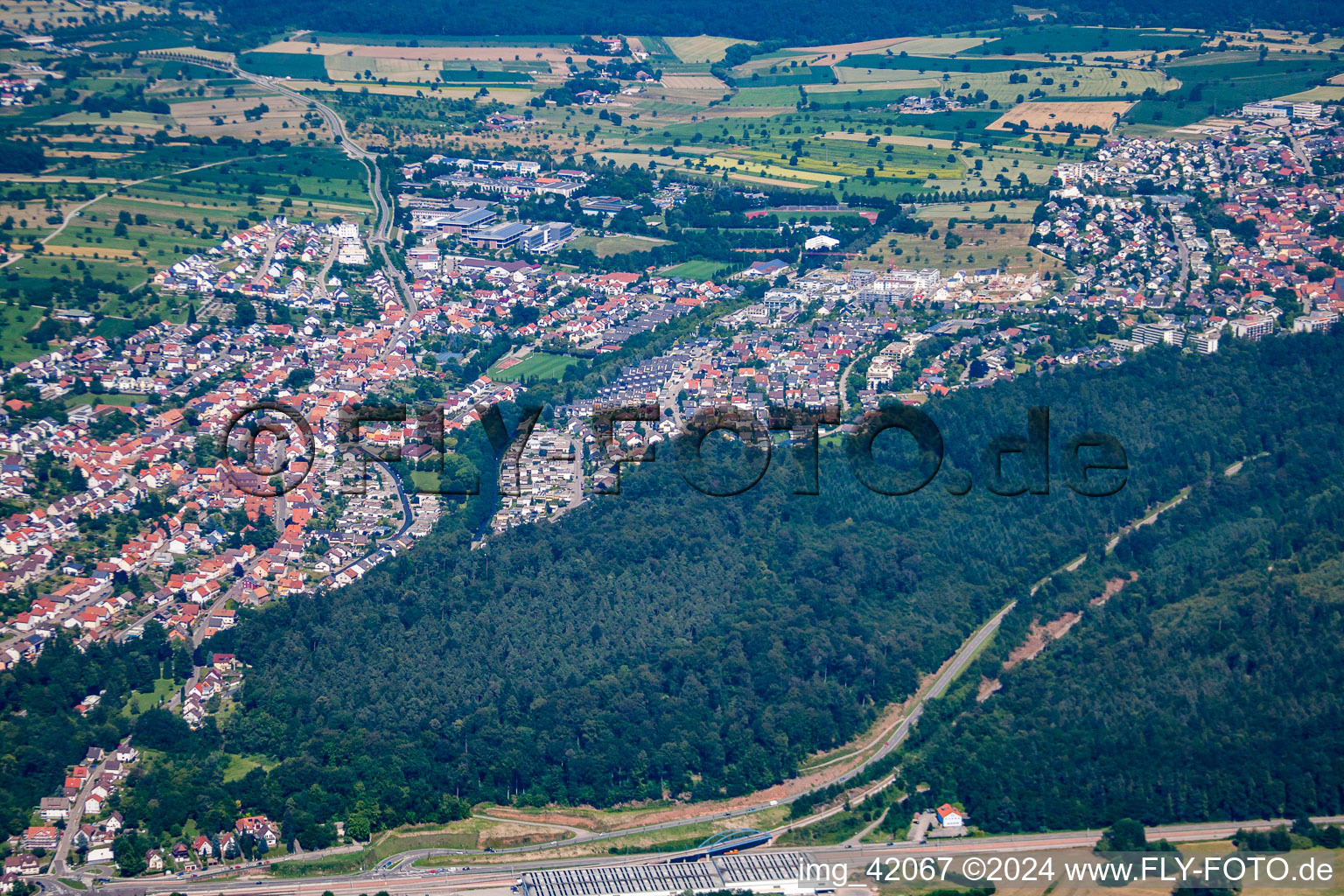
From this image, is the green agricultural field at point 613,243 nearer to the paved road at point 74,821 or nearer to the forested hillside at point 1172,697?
the forested hillside at point 1172,697

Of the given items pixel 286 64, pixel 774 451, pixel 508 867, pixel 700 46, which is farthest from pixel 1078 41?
pixel 508 867

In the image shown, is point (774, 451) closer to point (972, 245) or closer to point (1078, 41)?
point (972, 245)

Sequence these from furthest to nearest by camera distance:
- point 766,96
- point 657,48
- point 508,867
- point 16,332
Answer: point 657,48 → point 766,96 → point 16,332 → point 508,867

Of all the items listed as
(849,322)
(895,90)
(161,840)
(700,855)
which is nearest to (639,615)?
(700,855)

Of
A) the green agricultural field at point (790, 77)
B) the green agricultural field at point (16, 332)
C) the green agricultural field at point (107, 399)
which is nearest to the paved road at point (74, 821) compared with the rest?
the green agricultural field at point (107, 399)

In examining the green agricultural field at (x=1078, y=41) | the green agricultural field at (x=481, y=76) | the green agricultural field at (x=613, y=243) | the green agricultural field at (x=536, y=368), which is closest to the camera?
the green agricultural field at (x=536, y=368)

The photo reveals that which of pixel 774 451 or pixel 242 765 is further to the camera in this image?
pixel 774 451

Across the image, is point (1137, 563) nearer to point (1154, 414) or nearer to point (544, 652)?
point (1154, 414)
